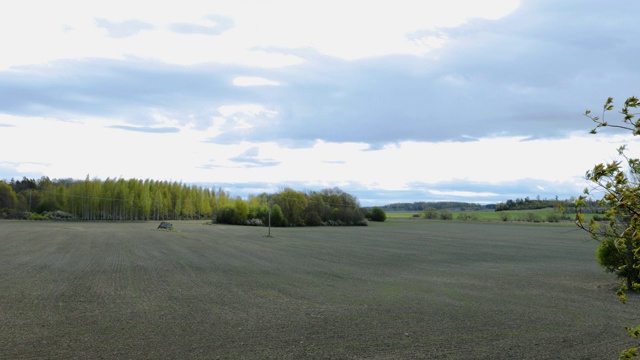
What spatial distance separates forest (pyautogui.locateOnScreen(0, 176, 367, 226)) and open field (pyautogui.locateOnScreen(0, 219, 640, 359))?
59082 mm

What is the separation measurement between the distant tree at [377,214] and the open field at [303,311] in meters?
83.1

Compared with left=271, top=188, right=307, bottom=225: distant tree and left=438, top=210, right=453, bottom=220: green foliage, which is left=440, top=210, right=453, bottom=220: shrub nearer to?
left=438, top=210, right=453, bottom=220: green foliage

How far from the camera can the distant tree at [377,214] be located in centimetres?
10607

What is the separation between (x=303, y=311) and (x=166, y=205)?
341ft

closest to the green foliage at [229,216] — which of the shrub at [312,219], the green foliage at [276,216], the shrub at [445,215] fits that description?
the green foliage at [276,216]

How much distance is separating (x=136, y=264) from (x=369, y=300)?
1221 centimetres

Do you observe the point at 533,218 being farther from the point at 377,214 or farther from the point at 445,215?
the point at 377,214

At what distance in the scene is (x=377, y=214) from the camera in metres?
107

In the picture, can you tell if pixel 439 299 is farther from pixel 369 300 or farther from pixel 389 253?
pixel 389 253

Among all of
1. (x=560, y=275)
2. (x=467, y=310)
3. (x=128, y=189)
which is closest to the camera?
(x=467, y=310)

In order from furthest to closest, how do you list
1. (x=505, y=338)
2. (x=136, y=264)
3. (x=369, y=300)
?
(x=136, y=264)
(x=369, y=300)
(x=505, y=338)

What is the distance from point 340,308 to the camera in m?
12.4

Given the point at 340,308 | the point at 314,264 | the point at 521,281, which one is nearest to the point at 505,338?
the point at 340,308

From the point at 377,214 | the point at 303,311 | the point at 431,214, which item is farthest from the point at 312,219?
the point at 303,311
